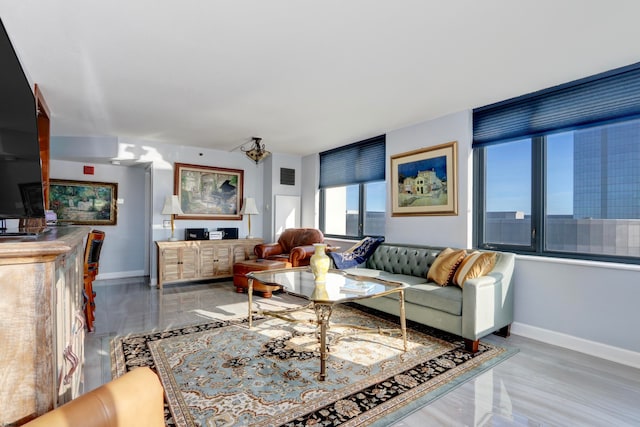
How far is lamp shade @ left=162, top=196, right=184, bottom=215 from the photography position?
568 cm

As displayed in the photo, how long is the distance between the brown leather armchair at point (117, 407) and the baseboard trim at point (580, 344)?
11.8ft

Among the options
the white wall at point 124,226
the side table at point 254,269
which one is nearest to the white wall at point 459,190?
the side table at point 254,269

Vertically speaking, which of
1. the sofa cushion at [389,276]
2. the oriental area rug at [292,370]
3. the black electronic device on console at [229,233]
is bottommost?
the oriental area rug at [292,370]

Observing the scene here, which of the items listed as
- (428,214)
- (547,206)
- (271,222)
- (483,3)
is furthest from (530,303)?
(271,222)

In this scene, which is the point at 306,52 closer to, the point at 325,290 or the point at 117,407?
the point at 325,290

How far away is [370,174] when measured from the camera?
18.1 feet

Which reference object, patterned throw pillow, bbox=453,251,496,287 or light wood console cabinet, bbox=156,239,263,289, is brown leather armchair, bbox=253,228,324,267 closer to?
light wood console cabinet, bbox=156,239,263,289

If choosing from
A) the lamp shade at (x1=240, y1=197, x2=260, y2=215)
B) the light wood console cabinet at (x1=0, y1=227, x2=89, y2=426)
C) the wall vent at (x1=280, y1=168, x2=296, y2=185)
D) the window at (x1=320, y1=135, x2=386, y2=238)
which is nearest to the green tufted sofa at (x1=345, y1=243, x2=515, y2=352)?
the window at (x1=320, y1=135, x2=386, y2=238)

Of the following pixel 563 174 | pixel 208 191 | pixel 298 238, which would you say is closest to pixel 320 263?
pixel 563 174

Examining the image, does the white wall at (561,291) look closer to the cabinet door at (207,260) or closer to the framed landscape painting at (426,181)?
the framed landscape painting at (426,181)

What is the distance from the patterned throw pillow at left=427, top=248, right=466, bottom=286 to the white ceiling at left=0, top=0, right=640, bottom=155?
1743mm

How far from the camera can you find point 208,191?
629 cm

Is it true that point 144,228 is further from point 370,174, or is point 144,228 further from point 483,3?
point 483,3

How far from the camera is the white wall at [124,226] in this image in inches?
243
